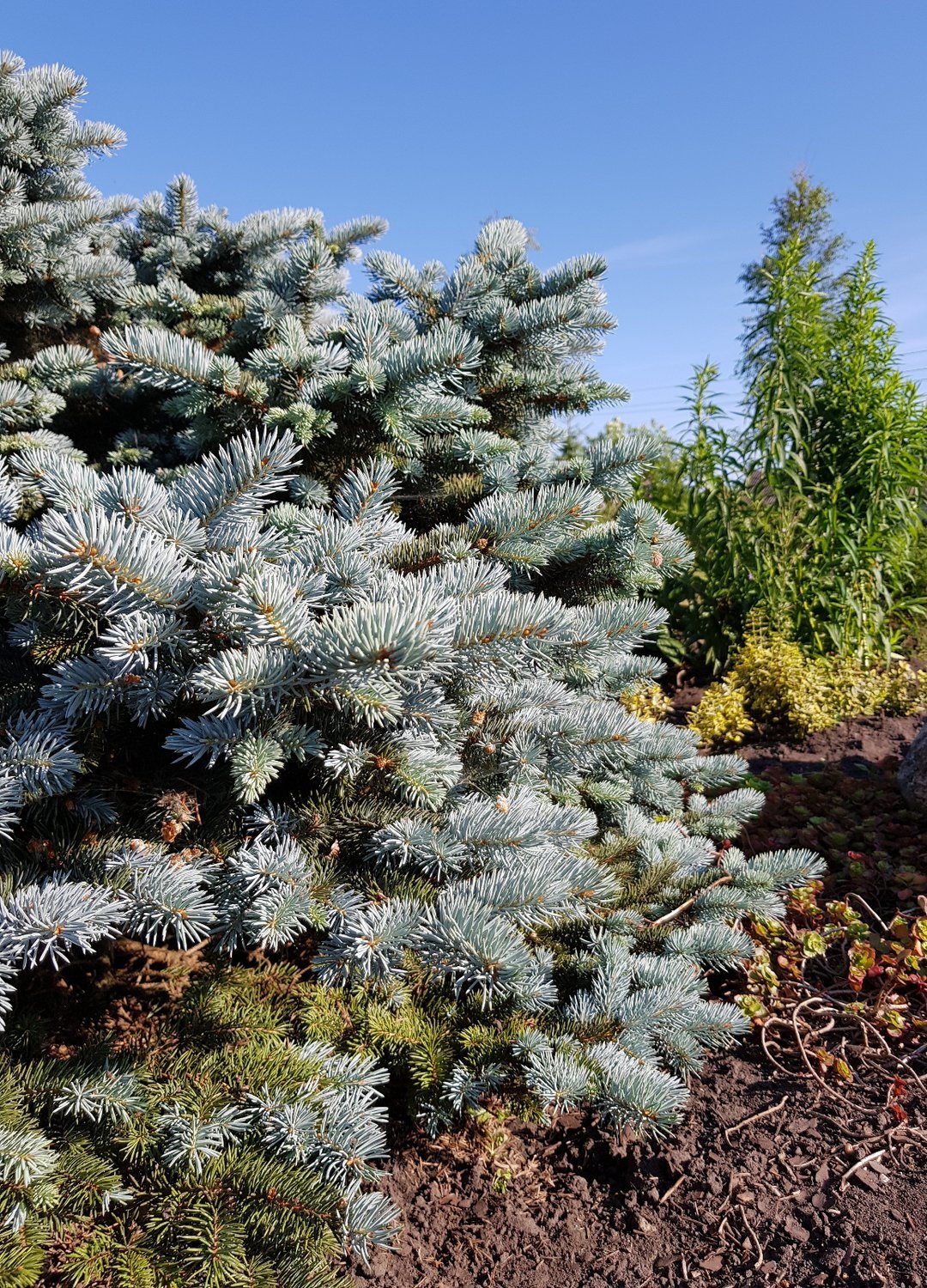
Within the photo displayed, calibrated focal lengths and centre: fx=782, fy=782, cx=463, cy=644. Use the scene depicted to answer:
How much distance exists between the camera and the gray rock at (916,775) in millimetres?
3748

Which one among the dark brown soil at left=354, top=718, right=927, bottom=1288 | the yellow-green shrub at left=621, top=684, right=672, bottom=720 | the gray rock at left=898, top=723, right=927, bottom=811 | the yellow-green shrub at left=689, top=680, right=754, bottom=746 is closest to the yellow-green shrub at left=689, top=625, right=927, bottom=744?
the yellow-green shrub at left=689, top=680, right=754, bottom=746

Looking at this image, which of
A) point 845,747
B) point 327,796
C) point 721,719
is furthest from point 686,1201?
point 845,747

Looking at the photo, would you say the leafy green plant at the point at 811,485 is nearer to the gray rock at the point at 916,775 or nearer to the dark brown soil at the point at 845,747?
the dark brown soil at the point at 845,747

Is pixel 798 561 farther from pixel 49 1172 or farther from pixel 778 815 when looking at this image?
pixel 49 1172

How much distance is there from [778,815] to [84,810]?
332 centimetres

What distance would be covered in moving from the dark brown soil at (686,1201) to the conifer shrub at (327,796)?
0.63 ft

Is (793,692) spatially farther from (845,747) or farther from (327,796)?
(327,796)

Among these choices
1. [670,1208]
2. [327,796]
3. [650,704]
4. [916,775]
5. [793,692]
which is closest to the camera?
[327,796]

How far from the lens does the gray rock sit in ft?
12.3

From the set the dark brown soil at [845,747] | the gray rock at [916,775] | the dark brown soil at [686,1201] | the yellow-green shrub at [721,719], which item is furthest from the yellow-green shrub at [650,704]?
the dark brown soil at [686,1201]

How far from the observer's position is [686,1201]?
5.86 ft

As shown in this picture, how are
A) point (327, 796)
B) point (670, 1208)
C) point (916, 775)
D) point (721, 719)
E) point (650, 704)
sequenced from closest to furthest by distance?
point (327, 796), point (670, 1208), point (916, 775), point (721, 719), point (650, 704)

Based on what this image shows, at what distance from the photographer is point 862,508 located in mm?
5383

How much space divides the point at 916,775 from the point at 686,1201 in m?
2.71
